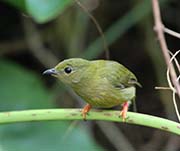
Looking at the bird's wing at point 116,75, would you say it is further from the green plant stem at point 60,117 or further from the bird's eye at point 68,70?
the green plant stem at point 60,117

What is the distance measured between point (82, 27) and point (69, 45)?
0.19m

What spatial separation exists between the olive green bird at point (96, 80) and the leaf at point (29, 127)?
1.01m

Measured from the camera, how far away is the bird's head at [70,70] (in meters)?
2.47

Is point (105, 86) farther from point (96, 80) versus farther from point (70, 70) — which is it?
point (70, 70)

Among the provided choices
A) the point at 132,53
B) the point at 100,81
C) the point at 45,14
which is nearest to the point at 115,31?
the point at 132,53

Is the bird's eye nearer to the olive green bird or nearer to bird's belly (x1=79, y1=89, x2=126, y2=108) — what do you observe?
the olive green bird

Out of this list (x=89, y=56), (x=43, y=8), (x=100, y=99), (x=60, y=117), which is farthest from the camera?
(x=89, y=56)

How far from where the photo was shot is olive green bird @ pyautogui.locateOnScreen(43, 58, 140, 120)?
2.50 meters

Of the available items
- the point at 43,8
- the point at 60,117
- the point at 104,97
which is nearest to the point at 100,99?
the point at 104,97

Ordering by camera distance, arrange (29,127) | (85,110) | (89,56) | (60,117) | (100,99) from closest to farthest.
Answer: (60,117) → (85,110) → (100,99) → (29,127) → (89,56)

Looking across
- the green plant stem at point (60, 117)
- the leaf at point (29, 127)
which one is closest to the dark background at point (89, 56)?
the leaf at point (29, 127)

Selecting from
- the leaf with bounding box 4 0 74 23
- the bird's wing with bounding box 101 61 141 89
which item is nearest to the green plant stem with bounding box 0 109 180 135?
the bird's wing with bounding box 101 61 141 89

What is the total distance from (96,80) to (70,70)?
0.13m

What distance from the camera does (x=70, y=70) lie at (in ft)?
8.29
